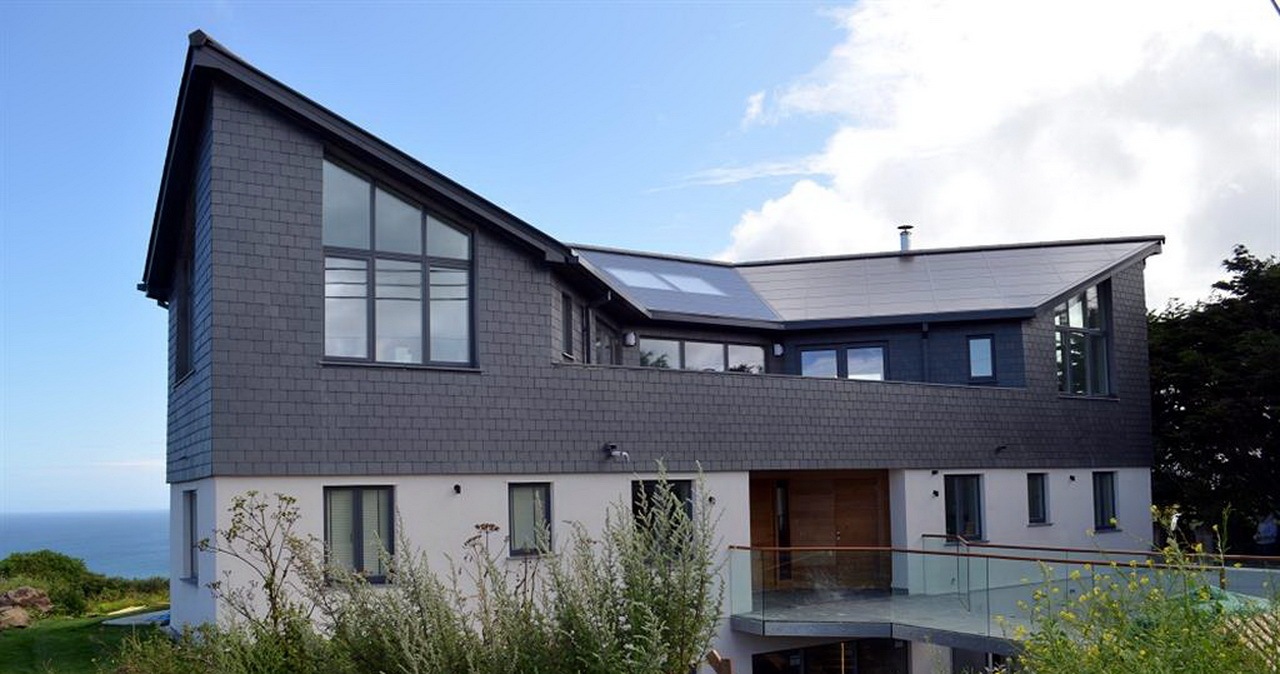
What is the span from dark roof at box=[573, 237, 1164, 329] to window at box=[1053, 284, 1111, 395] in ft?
1.60

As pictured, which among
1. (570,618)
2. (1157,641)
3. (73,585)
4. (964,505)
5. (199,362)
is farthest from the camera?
(73,585)

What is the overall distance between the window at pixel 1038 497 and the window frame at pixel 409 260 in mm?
11550

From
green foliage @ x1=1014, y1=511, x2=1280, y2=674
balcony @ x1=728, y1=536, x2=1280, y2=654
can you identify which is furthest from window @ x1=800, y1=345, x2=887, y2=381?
green foliage @ x1=1014, y1=511, x2=1280, y2=674

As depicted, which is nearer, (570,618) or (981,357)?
(570,618)

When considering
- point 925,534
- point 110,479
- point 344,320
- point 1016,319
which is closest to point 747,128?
point 1016,319

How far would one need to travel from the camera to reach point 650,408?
1694 centimetres

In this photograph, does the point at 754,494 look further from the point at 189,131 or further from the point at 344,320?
the point at 189,131

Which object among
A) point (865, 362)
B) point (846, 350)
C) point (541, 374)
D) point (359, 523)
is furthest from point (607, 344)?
point (359, 523)

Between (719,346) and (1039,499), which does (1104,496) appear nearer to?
(1039,499)

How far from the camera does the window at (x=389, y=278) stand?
47.3 feet

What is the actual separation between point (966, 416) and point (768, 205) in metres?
10.7

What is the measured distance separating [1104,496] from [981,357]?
383 cm

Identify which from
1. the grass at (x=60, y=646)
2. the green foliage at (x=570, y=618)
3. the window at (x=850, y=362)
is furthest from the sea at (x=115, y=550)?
the green foliage at (x=570, y=618)

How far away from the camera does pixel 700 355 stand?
2175cm
